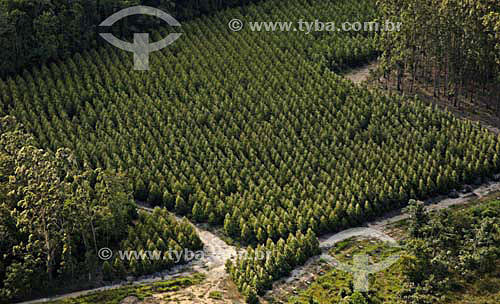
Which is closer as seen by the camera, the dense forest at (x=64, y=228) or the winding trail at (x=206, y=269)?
the dense forest at (x=64, y=228)

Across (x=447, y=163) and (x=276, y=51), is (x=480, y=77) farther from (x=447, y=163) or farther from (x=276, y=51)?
(x=276, y=51)

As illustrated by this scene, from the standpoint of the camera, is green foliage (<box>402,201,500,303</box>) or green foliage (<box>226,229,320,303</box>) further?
green foliage (<box>226,229,320,303</box>)

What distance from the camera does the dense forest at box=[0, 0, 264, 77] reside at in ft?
268

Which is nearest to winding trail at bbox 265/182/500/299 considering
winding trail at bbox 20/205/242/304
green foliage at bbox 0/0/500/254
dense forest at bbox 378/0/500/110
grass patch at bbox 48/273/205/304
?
green foliage at bbox 0/0/500/254

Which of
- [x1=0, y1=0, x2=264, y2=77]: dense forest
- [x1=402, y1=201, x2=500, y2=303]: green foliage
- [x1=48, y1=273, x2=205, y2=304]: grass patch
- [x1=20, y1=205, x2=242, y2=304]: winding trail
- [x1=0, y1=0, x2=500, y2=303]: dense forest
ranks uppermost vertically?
[x1=0, y1=0, x2=264, y2=77]: dense forest

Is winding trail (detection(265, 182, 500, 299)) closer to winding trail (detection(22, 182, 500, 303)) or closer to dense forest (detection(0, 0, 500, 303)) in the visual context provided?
winding trail (detection(22, 182, 500, 303))

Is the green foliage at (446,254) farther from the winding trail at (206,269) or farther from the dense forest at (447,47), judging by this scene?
the dense forest at (447,47)

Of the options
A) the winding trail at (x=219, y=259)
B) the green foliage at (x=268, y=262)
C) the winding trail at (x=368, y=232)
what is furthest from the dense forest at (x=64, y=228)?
the winding trail at (x=368, y=232)

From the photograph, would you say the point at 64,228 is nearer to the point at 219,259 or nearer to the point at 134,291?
the point at 134,291

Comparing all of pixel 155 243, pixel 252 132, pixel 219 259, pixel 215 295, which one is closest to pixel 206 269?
pixel 219 259

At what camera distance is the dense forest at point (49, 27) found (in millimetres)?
81688

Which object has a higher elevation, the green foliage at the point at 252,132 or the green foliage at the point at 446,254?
the green foliage at the point at 252,132

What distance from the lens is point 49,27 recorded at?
83562 mm

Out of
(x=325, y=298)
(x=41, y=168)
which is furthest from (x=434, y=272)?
(x=41, y=168)
